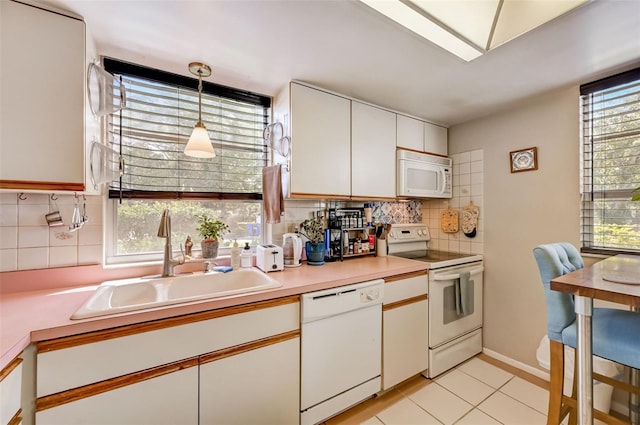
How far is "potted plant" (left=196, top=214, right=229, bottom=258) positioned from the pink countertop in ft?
1.49

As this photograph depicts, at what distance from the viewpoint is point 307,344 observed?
4.71 feet

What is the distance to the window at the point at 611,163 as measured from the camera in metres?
1.65

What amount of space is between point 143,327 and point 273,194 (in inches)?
42.6

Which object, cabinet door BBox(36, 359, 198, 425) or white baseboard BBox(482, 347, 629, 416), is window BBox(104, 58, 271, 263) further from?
white baseboard BBox(482, 347, 629, 416)

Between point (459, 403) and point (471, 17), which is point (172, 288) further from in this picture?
point (471, 17)

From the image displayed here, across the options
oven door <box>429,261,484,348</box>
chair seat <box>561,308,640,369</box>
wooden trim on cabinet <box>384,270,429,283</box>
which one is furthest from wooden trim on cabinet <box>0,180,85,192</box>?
chair seat <box>561,308,640,369</box>

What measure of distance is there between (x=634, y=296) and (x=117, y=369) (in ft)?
6.19

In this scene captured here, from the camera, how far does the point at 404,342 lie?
6.07 feet

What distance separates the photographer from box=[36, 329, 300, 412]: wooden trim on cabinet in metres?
0.92

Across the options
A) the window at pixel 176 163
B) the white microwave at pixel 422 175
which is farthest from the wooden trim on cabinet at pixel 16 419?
the white microwave at pixel 422 175

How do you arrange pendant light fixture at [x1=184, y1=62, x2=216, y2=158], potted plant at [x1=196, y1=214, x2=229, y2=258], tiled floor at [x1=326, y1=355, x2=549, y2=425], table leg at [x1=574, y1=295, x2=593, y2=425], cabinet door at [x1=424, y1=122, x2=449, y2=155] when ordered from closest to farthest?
table leg at [x1=574, y1=295, x2=593, y2=425], pendant light fixture at [x1=184, y1=62, x2=216, y2=158], tiled floor at [x1=326, y1=355, x2=549, y2=425], potted plant at [x1=196, y1=214, x2=229, y2=258], cabinet door at [x1=424, y1=122, x2=449, y2=155]

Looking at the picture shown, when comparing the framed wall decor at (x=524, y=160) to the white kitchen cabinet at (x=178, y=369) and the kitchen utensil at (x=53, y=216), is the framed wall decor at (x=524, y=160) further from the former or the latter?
the kitchen utensil at (x=53, y=216)

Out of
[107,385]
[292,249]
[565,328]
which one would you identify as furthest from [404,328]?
[107,385]

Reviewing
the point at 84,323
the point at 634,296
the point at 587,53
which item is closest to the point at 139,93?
the point at 84,323
